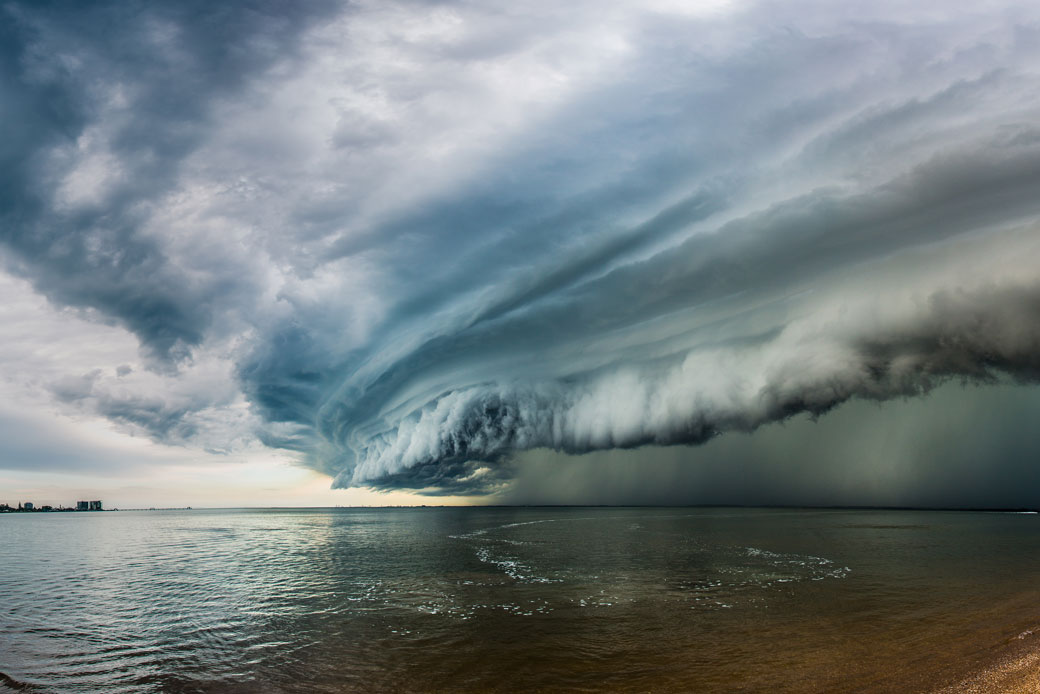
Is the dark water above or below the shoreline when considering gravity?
below

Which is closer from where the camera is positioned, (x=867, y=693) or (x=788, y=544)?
(x=867, y=693)

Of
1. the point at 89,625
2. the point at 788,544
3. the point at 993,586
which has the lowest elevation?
the point at 788,544

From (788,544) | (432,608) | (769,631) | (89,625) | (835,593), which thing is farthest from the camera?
(788,544)

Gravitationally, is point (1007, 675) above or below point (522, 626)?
above

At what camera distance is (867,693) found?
1744 cm

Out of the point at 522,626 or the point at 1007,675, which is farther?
the point at 522,626

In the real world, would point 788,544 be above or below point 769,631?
below

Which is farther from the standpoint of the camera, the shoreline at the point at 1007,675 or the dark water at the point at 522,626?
the dark water at the point at 522,626

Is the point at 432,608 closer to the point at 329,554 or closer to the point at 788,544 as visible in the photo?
the point at 329,554

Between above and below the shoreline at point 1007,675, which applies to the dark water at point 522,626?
below

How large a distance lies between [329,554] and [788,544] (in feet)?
214

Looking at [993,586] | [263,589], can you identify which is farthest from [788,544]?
[263,589]

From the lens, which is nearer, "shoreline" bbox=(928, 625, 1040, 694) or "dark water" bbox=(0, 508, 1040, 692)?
"shoreline" bbox=(928, 625, 1040, 694)

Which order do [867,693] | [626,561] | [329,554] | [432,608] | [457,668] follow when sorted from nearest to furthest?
[867,693] → [457,668] → [432,608] → [626,561] → [329,554]
